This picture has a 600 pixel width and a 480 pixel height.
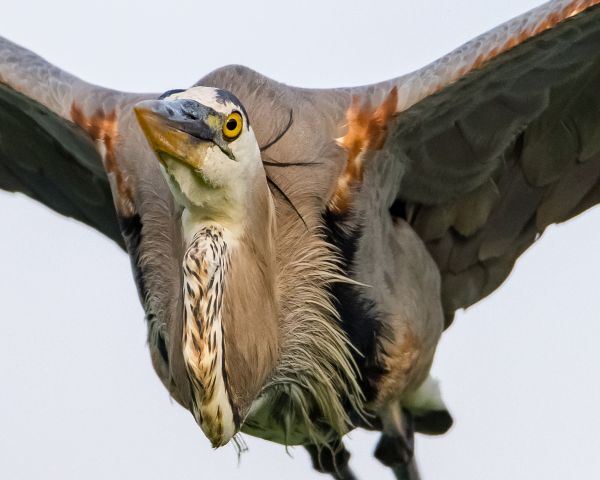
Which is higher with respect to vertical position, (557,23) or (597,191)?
(557,23)

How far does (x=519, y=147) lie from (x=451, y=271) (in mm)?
762

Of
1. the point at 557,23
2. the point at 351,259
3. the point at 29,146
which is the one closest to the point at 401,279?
the point at 351,259

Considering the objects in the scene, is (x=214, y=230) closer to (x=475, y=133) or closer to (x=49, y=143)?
(x=475, y=133)

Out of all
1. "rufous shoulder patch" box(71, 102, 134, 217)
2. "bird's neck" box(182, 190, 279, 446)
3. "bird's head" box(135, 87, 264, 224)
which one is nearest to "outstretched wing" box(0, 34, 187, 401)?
"rufous shoulder patch" box(71, 102, 134, 217)

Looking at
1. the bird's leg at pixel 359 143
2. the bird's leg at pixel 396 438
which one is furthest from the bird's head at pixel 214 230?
the bird's leg at pixel 396 438

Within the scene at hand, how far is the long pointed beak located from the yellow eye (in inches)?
2.7

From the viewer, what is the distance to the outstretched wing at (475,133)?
24.0 feet

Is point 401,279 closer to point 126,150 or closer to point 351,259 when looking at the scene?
point 351,259

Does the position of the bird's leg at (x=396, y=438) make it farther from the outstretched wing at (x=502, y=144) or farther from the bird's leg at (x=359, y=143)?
the bird's leg at (x=359, y=143)

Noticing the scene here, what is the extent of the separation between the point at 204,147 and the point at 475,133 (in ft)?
5.25

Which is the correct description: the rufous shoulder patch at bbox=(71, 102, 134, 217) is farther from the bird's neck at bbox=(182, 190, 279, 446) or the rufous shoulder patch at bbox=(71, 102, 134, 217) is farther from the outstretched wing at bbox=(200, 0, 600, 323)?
the bird's neck at bbox=(182, 190, 279, 446)

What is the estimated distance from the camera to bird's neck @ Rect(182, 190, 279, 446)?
21.7 ft

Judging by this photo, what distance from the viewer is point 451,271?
28.1 ft

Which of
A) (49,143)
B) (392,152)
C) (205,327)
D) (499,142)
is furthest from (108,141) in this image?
(499,142)
